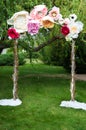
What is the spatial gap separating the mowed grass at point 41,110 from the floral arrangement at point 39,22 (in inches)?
71.2

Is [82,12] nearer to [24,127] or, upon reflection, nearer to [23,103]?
[23,103]

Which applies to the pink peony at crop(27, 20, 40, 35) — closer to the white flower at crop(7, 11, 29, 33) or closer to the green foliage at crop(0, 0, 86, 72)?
the white flower at crop(7, 11, 29, 33)

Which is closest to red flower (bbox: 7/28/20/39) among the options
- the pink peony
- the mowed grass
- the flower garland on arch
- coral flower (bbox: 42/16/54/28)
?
the flower garland on arch

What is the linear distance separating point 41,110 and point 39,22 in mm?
2056

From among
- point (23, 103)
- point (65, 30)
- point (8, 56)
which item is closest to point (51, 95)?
point (23, 103)

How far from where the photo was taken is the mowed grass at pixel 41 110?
328 inches

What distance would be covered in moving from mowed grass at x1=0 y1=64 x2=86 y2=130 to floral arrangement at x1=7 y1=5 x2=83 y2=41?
5.93ft

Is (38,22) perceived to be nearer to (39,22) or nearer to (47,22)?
(39,22)

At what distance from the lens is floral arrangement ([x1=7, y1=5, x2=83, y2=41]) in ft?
29.9

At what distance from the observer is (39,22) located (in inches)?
361

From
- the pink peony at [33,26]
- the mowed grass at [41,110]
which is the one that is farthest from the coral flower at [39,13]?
the mowed grass at [41,110]

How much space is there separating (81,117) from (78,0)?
15.7 feet

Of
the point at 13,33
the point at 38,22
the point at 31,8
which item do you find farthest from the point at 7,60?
the point at 38,22

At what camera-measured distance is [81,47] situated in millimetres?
16688
